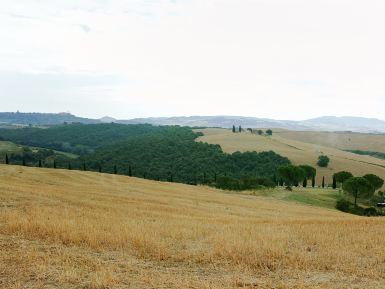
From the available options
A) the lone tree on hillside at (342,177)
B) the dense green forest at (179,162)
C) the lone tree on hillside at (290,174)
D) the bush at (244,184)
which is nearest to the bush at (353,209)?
the bush at (244,184)

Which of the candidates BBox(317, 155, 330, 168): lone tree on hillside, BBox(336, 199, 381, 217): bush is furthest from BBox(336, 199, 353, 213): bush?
BBox(317, 155, 330, 168): lone tree on hillside

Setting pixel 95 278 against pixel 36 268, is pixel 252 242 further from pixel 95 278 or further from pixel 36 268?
pixel 36 268

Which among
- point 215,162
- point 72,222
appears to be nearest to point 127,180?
point 72,222

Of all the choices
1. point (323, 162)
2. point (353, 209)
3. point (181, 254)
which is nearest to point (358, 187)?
point (353, 209)

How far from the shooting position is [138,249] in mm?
17266

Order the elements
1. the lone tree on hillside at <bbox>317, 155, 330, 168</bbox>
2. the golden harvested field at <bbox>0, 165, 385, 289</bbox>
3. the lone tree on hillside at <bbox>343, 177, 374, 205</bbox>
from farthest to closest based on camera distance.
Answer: the lone tree on hillside at <bbox>317, 155, 330, 168</bbox>
the lone tree on hillside at <bbox>343, 177, 374, 205</bbox>
the golden harvested field at <bbox>0, 165, 385, 289</bbox>

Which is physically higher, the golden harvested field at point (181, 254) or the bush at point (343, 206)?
the golden harvested field at point (181, 254)

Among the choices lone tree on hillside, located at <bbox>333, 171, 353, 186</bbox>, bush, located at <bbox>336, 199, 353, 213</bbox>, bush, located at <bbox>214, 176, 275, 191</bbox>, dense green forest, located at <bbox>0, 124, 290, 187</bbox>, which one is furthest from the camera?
dense green forest, located at <bbox>0, 124, 290, 187</bbox>

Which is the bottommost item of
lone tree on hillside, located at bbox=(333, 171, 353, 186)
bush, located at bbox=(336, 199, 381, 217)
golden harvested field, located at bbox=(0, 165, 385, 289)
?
bush, located at bbox=(336, 199, 381, 217)

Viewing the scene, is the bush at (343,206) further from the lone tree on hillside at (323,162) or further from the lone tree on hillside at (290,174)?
the lone tree on hillside at (323,162)

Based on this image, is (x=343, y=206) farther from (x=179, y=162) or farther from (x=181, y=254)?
(x=179, y=162)

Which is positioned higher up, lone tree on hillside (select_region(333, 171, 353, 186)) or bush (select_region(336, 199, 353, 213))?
lone tree on hillside (select_region(333, 171, 353, 186))

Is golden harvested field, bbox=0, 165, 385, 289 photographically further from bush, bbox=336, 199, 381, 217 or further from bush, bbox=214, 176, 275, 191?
bush, bbox=214, 176, 275, 191

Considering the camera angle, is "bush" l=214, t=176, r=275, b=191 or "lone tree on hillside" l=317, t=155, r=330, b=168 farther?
"lone tree on hillside" l=317, t=155, r=330, b=168
